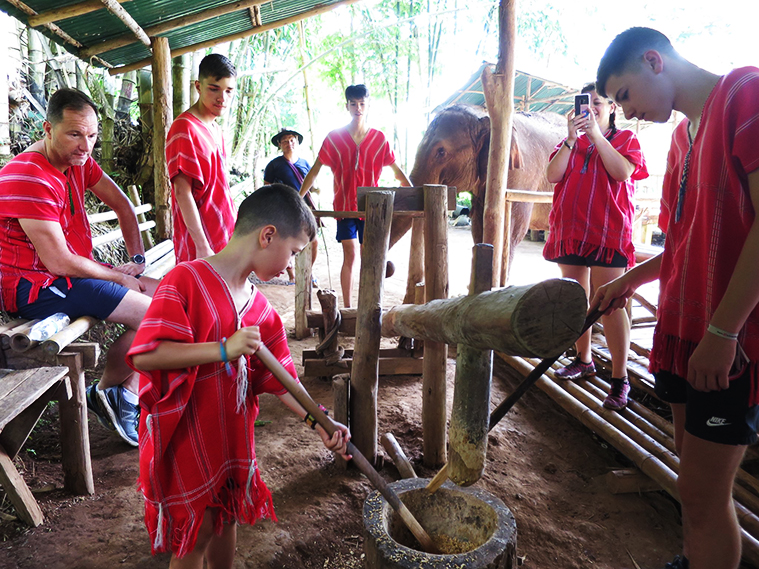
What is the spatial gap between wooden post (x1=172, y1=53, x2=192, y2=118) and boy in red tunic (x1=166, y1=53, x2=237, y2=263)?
343 cm

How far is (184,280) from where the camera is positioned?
146 cm

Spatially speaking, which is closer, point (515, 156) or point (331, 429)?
point (331, 429)

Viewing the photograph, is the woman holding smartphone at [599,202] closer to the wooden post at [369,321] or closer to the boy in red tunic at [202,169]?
the wooden post at [369,321]

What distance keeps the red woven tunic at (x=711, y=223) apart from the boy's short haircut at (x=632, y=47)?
0.75ft

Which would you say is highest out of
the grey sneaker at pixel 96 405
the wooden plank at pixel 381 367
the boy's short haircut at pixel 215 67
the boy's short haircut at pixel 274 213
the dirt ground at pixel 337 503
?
the boy's short haircut at pixel 215 67

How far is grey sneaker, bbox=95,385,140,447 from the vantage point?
2750 millimetres

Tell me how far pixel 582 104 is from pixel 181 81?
465 centimetres

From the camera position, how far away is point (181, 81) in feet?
19.1

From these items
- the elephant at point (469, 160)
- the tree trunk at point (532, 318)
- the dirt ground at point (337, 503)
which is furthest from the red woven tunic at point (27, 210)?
the elephant at point (469, 160)

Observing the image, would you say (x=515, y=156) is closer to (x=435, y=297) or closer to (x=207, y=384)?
(x=435, y=297)

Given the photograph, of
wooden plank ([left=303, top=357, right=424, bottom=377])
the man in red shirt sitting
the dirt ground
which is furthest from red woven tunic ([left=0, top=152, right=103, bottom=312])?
wooden plank ([left=303, top=357, right=424, bottom=377])

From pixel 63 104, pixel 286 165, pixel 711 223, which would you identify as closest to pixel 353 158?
pixel 286 165

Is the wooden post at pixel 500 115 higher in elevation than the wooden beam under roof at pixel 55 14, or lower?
lower

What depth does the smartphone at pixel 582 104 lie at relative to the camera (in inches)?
114
